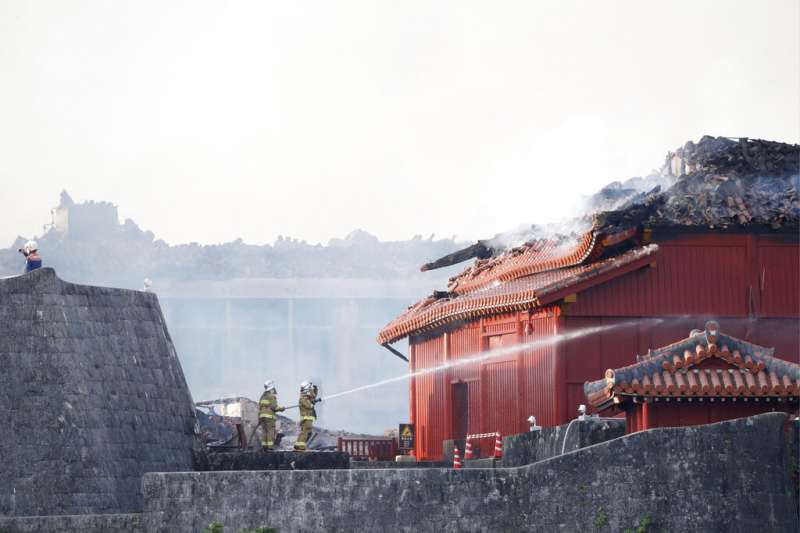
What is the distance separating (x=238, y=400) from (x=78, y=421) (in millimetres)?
21668

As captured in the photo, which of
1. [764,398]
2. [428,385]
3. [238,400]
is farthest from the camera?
[238,400]

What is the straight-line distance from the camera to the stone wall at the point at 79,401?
29.0 metres

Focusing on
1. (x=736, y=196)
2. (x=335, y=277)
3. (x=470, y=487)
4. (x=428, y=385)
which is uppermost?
(x=335, y=277)

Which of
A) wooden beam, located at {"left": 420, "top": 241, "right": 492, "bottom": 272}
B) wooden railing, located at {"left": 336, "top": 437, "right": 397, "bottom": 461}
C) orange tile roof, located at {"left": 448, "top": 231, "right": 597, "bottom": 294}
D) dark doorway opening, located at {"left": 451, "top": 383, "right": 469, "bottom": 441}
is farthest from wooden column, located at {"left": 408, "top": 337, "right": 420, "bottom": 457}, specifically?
dark doorway opening, located at {"left": 451, "top": 383, "right": 469, "bottom": 441}

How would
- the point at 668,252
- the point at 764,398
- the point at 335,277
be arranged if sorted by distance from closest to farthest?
the point at 764,398 → the point at 668,252 → the point at 335,277

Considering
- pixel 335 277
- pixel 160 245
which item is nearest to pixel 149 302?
pixel 335 277

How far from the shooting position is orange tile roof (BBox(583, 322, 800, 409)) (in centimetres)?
2712

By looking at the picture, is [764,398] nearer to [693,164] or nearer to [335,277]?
[693,164]

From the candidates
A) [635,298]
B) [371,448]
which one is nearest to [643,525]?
[635,298]

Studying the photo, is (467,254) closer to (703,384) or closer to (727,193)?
(727,193)

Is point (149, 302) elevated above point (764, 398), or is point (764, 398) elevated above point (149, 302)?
point (149, 302)

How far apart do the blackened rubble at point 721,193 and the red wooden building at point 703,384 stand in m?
7.57

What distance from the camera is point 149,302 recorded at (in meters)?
33.5

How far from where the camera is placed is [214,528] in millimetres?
25375
